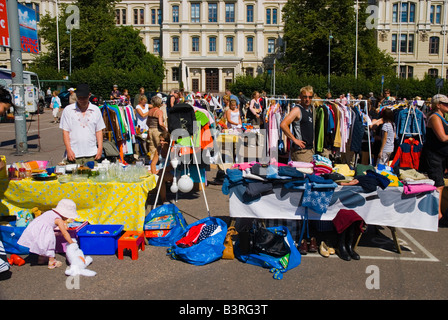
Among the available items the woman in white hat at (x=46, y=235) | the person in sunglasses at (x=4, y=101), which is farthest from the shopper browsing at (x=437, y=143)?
the person in sunglasses at (x=4, y=101)

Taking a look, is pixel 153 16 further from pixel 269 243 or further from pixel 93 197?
pixel 269 243

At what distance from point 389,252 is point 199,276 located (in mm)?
2647

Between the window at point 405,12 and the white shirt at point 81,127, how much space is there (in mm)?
66439

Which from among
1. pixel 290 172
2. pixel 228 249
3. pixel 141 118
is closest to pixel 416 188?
pixel 290 172

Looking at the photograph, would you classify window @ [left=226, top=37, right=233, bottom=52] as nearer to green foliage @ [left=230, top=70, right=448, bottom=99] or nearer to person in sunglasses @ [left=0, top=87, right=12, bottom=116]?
green foliage @ [left=230, top=70, right=448, bottom=99]

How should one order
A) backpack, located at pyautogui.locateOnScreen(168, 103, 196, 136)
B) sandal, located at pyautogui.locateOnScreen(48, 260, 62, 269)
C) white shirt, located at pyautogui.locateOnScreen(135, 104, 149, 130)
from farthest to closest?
white shirt, located at pyautogui.locateOnScreen(135, 104, 149, 130)
backpack, located at pyautogui.locateOnScreen(168, 103, 196, 136)
sandal, located at pyautogui.locateOnScreen(48, 260, 62, 269)

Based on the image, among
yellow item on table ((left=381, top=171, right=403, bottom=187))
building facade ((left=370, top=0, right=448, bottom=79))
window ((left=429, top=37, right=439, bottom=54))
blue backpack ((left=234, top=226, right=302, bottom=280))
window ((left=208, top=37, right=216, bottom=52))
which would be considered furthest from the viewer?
window ((left=208, top=37, right=216, bottom=52))

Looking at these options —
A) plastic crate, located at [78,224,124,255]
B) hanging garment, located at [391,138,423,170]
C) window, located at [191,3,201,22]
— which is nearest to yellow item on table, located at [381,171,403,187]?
hanging garment, located at [391,138,423,170]

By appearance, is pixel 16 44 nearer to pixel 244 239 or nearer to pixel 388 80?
pixel 244 239

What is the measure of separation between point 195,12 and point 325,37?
27.7 m

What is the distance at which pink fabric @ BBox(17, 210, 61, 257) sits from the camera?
17.1 ft

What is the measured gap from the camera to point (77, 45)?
55562 millimetres

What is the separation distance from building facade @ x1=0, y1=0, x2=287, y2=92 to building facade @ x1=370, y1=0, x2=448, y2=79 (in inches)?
630

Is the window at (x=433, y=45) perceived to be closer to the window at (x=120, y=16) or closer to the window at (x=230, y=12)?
the window at (x=230, y=12)
